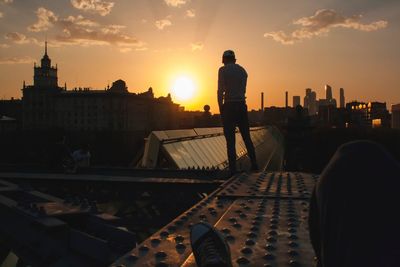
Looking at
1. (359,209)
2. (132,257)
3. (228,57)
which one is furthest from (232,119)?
(359,209)

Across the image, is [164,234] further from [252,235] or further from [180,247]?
[252,235]

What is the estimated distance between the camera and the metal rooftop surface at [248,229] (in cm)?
317

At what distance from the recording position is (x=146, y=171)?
9.02 m

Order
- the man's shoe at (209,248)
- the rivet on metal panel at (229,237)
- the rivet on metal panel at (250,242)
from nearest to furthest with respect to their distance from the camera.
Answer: the man's shoe at (209,248)
the rivet on metal panel at (250,242)
the rivet on metal panel at (229,237)

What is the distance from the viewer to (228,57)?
9.13 metres

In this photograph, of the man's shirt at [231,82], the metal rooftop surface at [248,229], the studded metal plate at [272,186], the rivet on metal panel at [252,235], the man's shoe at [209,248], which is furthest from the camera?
the man's shirt at [231,82]

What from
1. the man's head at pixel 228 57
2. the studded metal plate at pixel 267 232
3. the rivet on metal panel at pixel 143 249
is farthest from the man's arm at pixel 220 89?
the rivet on metal panel at pixel 143 249

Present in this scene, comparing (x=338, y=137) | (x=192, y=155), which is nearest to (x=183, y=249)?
(x=192, y=155)

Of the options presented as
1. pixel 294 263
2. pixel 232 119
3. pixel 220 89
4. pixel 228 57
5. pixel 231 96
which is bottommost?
pixel 294 263

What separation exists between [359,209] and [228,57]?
7.54 m

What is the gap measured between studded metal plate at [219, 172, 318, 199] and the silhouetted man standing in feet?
4.62

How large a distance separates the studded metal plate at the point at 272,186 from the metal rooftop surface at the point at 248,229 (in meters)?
0.01

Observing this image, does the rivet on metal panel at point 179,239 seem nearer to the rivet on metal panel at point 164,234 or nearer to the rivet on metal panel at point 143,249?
the rivet on metal panel at point 164,234

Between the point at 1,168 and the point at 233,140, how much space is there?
4.60 metres
